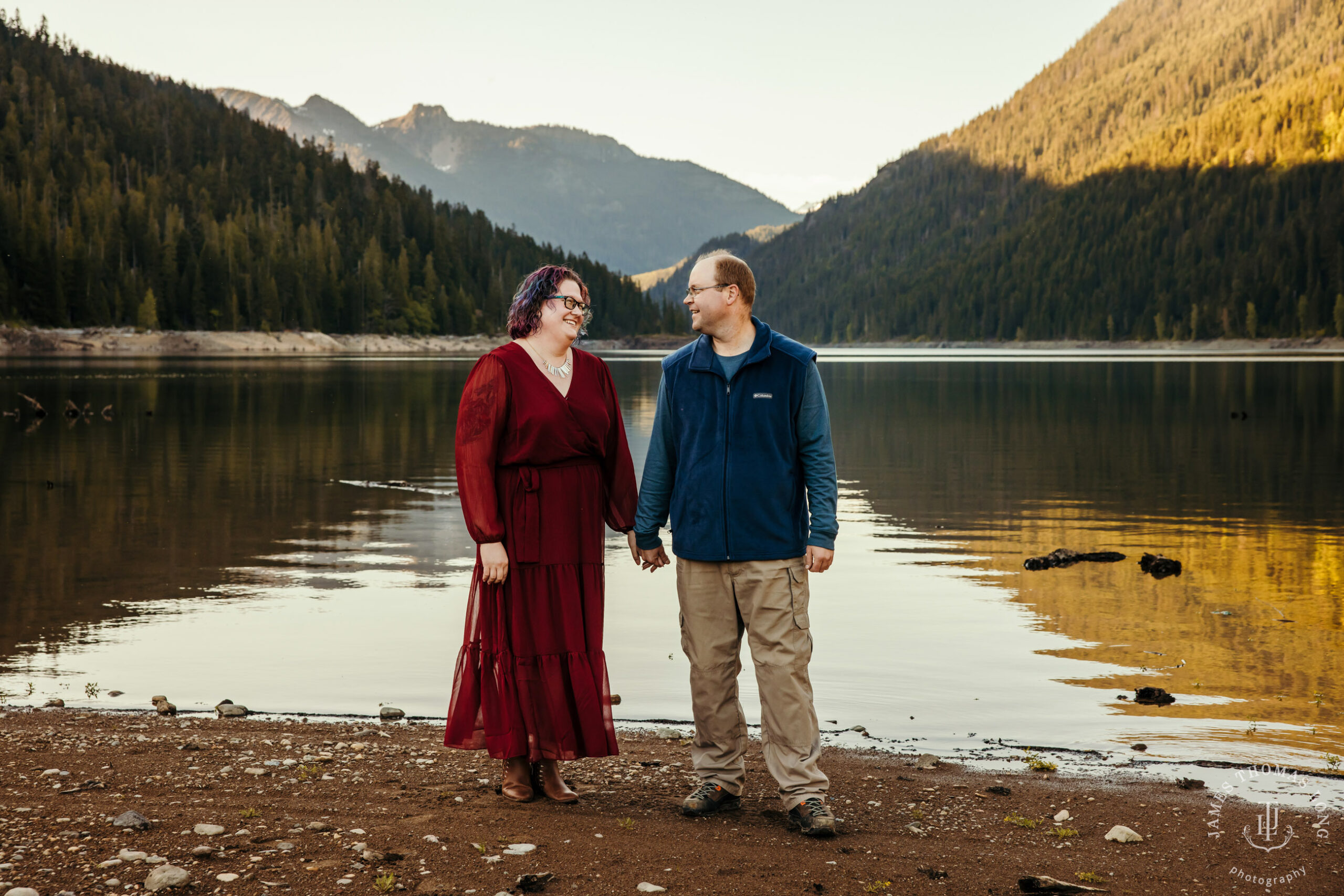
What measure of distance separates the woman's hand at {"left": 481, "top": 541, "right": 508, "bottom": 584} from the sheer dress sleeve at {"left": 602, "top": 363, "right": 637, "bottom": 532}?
0.69 metres

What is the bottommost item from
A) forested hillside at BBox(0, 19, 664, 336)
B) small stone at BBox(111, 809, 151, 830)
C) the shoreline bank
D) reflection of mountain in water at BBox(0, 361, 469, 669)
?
Answer: small stone at BBox(111, 809, 151, 830)

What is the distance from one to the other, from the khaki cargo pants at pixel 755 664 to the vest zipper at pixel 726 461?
18 cm

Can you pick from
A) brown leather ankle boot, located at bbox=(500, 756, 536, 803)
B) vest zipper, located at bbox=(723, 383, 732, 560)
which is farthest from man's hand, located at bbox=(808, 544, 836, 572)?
brown leather ankle boot, located at bbox=(500, 756, 536, 803)

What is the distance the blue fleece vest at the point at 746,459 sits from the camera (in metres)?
5.97

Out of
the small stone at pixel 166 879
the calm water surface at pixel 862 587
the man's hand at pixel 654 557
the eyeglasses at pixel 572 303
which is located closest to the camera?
the small stone at pixel 166 879

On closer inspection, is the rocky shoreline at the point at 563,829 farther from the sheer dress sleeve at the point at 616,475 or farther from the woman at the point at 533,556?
the sheer dress sleeve at the point at 616,475

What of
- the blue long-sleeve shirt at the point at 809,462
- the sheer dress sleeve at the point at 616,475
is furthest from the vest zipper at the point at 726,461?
the sheer dress sleeve at the point at 616,475

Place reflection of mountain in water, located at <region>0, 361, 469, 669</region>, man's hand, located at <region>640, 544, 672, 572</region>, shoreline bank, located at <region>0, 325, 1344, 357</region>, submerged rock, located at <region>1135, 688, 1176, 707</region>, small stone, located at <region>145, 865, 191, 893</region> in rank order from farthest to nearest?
shoreline bank, located at <region>0, 325, 1344, 357</region>
reflection of mountain in water, located at <region>0, 361, 469, 669</region>
submerged rock, located at <region>1135, 688, 1176, 707</region>
man's hand, located at <region>640, 544, 672, 572</region>
small stone, located at <region>145, 865, 191, 893</region>

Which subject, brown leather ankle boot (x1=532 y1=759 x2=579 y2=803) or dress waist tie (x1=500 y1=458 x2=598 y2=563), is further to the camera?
brown leather ankle boot (x1=532 y1=759 x2=579 y2=803)

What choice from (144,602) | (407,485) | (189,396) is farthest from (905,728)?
(189,396)

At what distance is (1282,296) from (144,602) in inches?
7317

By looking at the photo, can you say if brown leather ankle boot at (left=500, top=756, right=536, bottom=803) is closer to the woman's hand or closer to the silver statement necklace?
the woman's hand

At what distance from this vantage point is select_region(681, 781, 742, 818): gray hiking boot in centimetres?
604

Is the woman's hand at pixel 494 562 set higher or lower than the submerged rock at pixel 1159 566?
higher
